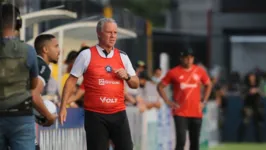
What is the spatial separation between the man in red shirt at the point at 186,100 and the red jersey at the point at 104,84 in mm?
5123

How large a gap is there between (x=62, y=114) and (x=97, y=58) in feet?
2.41

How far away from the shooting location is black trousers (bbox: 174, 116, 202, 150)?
53.3 feet

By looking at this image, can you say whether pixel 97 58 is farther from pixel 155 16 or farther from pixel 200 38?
pixel 155 16

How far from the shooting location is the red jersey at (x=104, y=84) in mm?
11148

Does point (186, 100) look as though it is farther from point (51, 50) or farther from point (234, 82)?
point (234, 82)

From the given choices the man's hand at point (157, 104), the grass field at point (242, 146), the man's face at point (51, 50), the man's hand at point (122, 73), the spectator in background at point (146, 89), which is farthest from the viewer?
the grass field at point (242, 146)

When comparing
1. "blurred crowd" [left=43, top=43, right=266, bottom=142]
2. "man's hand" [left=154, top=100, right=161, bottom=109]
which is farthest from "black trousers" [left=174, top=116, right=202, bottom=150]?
"man's hand" [left=154, top=100, right=161, bottom=109]

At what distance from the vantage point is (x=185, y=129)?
53.4 ft

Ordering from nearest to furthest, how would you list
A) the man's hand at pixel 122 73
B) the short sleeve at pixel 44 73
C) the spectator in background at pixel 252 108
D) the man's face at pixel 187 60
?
the short sleeve at pixel 44 73
the man's hand at pixel 122 73
the man's face at pixel 187 60
the spectator in background at pixel 252 108

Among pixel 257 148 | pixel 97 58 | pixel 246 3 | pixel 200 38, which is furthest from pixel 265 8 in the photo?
pixel 97 58

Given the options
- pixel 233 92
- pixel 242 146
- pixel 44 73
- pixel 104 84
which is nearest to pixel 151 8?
pixel 233 92

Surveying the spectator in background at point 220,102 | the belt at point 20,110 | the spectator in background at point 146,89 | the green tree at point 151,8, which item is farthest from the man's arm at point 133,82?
the green tree at point 151,8

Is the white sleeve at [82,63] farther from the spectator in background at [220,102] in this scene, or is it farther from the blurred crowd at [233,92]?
the spectator in background at [220,102]

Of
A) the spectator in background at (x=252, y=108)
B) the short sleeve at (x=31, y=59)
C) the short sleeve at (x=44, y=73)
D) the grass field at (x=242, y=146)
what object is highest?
the short sleeve at (x=31, y=59)
